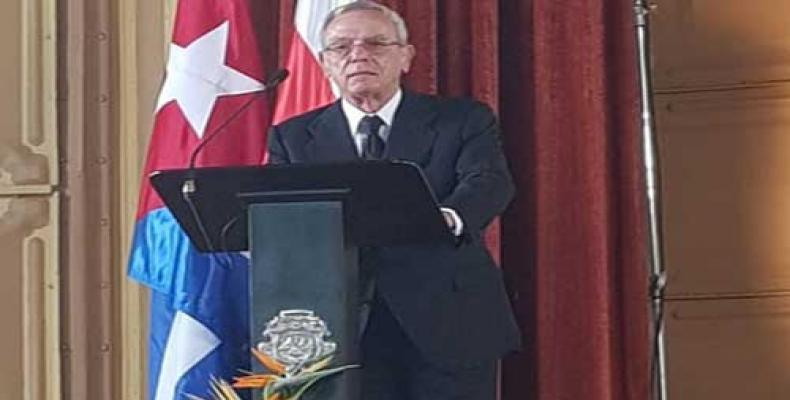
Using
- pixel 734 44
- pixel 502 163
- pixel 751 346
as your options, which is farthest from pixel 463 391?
pixel 734 44

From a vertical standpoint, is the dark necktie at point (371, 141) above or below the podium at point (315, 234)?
above

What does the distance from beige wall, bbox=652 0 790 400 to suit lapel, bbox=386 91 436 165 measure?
138 centimetres

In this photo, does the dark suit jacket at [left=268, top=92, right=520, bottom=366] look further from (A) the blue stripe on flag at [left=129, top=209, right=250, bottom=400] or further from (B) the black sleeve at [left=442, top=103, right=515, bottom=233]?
(A) the blue stripe on flag at [left=129, top=209, right=250, bottom=400]

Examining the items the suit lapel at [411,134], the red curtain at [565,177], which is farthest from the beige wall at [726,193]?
the suit lapel at [411,134]

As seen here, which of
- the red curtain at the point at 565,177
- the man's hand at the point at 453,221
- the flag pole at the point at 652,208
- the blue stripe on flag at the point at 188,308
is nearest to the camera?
the man's hand at the point at 453,221

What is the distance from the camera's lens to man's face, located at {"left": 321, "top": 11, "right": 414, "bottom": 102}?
3.23 metres

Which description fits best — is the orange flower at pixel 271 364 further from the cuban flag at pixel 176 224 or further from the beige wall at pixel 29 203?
the beige wall at pixel 29 203

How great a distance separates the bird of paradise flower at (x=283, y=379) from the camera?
2.60m

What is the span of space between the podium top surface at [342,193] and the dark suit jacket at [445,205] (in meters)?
0.27

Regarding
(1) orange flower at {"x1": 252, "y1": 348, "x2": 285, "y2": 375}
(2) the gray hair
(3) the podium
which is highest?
(2) the gray hair

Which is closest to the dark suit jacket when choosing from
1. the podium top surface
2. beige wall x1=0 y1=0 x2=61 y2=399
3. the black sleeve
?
the black sleeve

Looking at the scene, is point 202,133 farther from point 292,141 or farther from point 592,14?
point 592,14

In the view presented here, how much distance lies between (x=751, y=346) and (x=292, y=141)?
1.75 meters

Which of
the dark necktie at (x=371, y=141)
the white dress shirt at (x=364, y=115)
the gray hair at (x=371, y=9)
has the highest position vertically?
the gray hair at (x=371, y=9)
